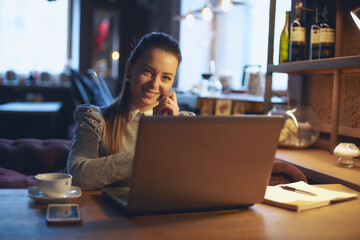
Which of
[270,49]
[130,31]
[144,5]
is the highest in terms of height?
[144,5]

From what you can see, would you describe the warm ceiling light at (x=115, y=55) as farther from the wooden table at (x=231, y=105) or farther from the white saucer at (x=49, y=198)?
the white saucer at (x=49, y=198)

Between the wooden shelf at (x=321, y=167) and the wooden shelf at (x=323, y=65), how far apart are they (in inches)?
16.2

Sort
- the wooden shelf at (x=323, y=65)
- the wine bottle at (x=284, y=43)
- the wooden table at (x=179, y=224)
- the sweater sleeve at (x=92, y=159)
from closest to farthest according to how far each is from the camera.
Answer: the wooden table at (x=179, y=224), the sweater sleeve at (x=92, y=159), the wooden shelf at (x=323, y=65), the wine bottle at (x=284, y=43)

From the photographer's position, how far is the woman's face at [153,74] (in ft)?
5.01

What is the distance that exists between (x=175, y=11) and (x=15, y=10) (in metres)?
2.88

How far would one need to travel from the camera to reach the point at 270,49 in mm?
2357

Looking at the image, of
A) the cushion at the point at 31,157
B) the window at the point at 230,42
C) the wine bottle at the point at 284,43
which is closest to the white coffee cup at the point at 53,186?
the cushion at the point at 31,157

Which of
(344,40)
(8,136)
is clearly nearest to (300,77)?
(344,40)

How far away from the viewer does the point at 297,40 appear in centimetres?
216

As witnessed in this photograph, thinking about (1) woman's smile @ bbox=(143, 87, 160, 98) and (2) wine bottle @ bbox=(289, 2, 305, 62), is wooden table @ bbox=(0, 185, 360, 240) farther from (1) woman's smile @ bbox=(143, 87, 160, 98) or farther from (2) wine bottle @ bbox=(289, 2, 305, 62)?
(2) wine bottle @ bbox=(289, 2, 305, 62)

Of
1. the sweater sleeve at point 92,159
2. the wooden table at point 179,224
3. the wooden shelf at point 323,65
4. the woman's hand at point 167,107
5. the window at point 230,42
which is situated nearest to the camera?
the wooden table at point 179,224

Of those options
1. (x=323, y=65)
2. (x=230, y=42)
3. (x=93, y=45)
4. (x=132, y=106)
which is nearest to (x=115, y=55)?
(x=93, y=45)

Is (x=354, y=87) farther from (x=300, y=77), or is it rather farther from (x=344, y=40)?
(x=300, y=77)

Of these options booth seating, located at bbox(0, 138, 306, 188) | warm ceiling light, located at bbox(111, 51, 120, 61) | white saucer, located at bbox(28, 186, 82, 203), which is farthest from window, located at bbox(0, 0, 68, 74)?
white saucer, located at bbox(28, 186, 82, 203)
